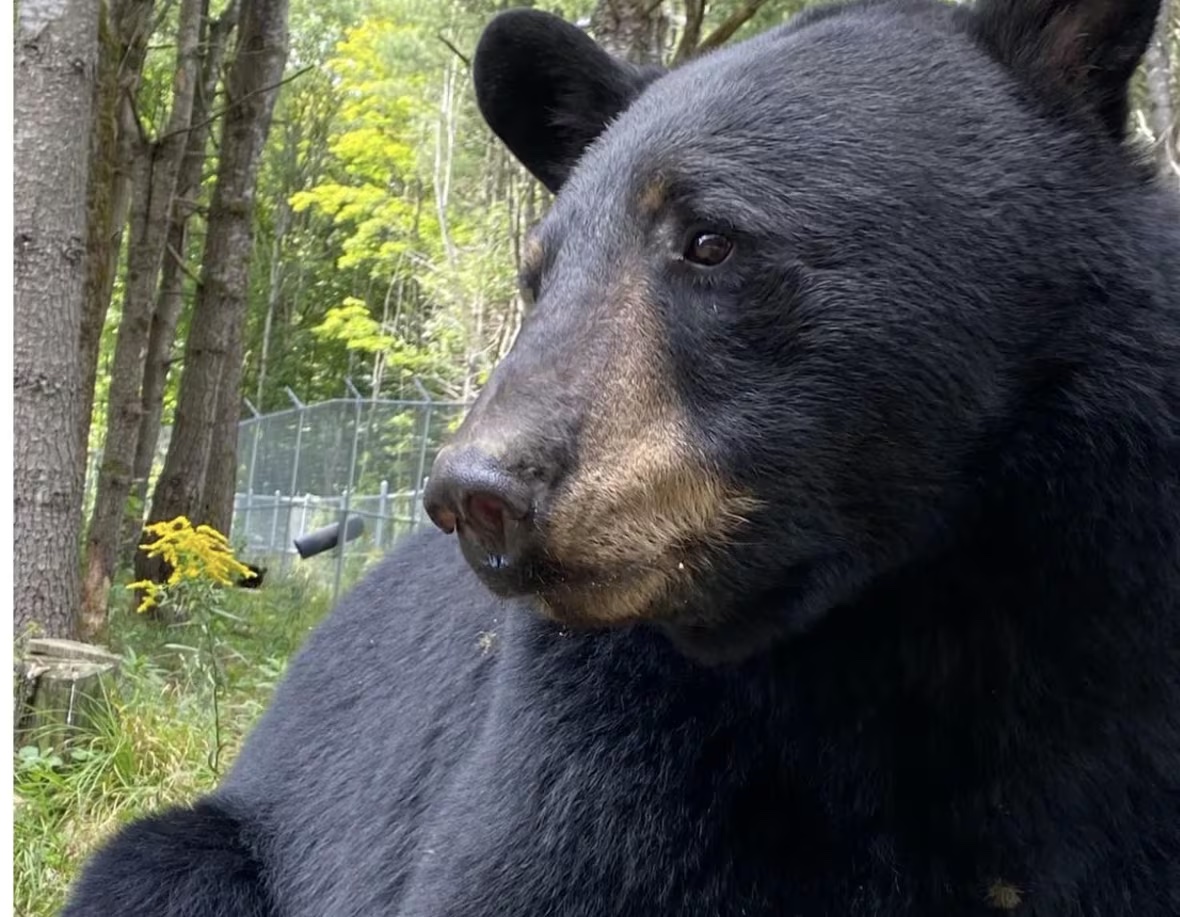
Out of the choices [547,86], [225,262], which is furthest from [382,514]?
[547,86]

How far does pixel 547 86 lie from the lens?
2.92 metres

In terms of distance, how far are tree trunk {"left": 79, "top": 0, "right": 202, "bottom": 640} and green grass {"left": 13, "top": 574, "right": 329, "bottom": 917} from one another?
10.8ft

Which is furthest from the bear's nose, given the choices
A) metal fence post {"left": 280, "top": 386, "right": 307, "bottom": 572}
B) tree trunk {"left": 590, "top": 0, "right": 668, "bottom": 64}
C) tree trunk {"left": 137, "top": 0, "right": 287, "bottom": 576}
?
metal fence post {"left": 280, "top": 386, "right": 307, "bottom": 572}

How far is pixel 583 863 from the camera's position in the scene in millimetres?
2295

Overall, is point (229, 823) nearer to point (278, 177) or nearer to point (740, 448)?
point (740, 448)

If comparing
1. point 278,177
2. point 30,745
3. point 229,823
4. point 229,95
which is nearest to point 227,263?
point 229,95

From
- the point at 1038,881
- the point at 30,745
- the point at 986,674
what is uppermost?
the point at 986,674

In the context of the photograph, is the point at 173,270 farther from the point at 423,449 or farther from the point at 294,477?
the point at 294,477

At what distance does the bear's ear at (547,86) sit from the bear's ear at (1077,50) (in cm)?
74

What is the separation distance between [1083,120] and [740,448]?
0.82m

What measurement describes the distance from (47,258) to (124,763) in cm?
224

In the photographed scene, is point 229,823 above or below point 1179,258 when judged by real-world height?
below

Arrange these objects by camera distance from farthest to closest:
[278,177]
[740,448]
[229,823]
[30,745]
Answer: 1. [278,177]
2. [30,745]
3. [229,823]
4. [740,448]

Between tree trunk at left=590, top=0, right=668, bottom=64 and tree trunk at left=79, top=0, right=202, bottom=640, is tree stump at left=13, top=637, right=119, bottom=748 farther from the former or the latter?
tree trunk at left=79, top=0, right=202, bottom=640
